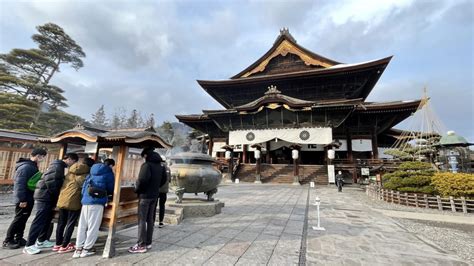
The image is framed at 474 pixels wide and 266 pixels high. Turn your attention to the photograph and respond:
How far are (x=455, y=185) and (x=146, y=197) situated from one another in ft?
40.4

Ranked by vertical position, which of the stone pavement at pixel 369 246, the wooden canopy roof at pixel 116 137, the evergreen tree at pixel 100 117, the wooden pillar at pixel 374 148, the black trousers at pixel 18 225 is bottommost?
the stone pavement at pixel 369 246

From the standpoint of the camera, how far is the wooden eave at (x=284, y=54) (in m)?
23.2

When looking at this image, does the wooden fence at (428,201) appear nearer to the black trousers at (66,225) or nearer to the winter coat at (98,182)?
the winter coat at (98,182)

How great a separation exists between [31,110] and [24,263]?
74.2 ft

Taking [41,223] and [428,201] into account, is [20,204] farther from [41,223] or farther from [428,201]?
[428,201]

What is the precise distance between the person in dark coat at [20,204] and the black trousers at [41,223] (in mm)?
256

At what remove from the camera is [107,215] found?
3506mm

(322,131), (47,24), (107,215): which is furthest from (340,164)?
(47,24)

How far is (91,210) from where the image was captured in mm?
3254

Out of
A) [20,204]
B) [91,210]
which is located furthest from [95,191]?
[20,204]

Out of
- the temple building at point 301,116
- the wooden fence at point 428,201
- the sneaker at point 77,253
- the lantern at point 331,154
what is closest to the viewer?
the sneaker at point 77,253

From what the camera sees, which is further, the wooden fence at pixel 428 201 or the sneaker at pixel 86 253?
the wooden fence at pixel 428 201

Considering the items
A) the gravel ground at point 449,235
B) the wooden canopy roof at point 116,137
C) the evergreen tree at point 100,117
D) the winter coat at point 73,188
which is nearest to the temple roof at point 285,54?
the gravel ground at point 449,235

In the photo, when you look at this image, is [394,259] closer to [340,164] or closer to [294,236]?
[294,236]
